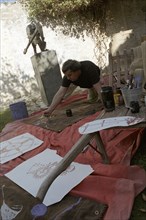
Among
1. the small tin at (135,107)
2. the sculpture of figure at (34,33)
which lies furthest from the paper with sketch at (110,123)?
the sculpture of figure at (34,33)

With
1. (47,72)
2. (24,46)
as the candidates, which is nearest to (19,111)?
(47,72)

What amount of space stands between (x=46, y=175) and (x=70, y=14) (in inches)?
242

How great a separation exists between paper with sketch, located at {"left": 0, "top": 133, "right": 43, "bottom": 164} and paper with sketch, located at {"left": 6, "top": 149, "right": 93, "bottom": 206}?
1.06 ft

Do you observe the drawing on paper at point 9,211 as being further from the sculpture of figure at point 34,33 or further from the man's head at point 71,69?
the sculpture of figure at point 34,33

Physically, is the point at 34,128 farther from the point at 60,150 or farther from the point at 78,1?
the point at 78,1

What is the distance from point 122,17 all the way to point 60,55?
2047 mm

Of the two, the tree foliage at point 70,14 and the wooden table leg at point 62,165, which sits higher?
the tree foliage at point 70,14

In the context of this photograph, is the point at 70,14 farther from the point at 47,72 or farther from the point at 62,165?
the point at 62,165

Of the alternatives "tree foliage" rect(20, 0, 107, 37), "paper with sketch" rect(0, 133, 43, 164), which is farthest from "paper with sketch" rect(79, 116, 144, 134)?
"tree foliage" rect(20, 0, 107, 37)

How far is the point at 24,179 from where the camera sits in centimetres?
271

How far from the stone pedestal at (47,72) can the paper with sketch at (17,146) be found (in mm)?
1830

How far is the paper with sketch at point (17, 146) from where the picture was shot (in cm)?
342

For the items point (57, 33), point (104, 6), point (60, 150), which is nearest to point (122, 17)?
point (104, 6)

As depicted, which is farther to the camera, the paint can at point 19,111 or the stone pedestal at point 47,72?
the stone pedestal at point 47,72
